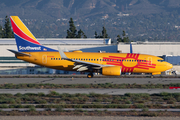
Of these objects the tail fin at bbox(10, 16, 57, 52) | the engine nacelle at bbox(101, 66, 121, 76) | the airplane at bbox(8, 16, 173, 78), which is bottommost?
the engine nacelle at bbox(101, 66, 121, 76)

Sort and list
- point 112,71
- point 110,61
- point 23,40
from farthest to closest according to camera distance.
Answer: point 23,40
point 110,61
point 112,71

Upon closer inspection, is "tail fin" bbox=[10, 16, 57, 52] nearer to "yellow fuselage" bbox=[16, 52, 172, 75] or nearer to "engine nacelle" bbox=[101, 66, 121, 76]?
"yellow fuselage" bbox=[16, 52, 172, 75]

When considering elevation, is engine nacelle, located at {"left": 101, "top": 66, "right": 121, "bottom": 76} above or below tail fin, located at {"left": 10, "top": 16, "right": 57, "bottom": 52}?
below

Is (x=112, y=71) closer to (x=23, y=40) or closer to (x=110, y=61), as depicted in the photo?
(x=110, y=61)

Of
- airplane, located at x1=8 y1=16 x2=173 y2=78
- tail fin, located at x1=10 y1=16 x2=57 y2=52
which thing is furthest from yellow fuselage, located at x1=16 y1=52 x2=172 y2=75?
tail fin, located at x1=10 y1=16 x2=57 y2=52

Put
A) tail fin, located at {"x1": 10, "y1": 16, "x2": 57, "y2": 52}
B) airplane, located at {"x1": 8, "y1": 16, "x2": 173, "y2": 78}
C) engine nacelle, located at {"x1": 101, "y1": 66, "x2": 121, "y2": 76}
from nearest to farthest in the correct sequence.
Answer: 1. engine nacelle, located at {"x1": 101, "y1": 66, "x2": 121, "y2": 76}
2. airplane, located at {"x1": 8, "y1": 16, "x2": 173, "y2": 78}
3. tail fin, located at {"x1": 10, "y1": 16, "x2": 57, "y2": 52}

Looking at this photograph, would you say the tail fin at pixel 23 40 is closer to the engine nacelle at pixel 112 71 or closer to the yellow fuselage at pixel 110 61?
the yellow fuselage at pixel 110 61

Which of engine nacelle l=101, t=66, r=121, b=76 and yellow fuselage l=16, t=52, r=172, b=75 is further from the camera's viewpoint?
yellow fuselage l=16, t=52, r=172, b=75

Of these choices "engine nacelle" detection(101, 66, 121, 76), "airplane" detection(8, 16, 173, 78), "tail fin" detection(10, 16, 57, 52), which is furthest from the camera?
"tail fin" detection(10, 16, 57, 52)

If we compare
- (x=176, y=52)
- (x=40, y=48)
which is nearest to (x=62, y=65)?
(x=40, y=48)

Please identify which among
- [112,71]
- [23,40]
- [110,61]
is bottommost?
[112,71]

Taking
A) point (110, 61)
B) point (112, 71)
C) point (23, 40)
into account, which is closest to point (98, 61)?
point (110, 61)

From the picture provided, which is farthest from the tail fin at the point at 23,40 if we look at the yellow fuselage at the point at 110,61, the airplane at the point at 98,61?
the yellow fuselage at the point at 110,61

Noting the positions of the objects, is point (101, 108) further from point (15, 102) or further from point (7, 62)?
point (7, 62)
